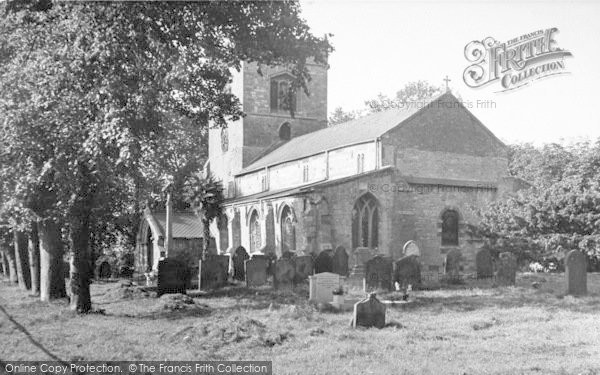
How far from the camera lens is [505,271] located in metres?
20.1

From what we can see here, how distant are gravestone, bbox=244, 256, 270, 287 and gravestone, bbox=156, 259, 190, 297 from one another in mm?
2917

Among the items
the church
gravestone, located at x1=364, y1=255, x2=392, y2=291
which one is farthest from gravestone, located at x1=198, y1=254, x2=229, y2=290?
gravestone, located at x1=364, y1=255, x2=392, y2=291

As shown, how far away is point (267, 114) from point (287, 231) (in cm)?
1396

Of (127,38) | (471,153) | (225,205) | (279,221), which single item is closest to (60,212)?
(127,38)

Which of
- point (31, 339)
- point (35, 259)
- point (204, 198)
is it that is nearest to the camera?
point (31, 339)

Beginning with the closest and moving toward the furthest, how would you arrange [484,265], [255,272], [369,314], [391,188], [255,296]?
1. [369,314]
2. [255,296]
3. [255,272]
4. [484,265]
5. [391,188]

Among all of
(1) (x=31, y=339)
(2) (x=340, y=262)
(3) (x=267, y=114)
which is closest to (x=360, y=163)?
(2) (x=340, y=262)

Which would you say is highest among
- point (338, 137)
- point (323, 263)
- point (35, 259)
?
point (338, 137)

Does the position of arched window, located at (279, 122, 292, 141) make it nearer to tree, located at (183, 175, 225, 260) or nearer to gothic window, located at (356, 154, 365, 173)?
tree, located at (183, 175, 225, 260)

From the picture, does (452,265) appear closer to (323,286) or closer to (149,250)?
(323,286)

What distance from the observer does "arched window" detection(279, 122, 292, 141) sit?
42647 millimetres

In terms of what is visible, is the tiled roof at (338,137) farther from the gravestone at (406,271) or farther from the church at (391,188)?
the gravestone at (406,271)

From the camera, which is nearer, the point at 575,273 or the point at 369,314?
the point at 369,314

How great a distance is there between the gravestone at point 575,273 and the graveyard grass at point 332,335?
660mm
